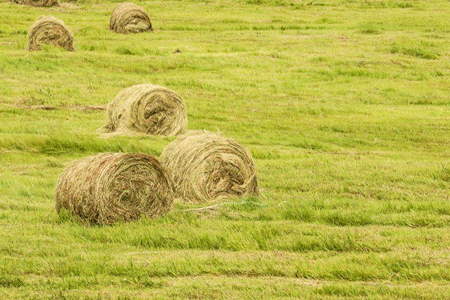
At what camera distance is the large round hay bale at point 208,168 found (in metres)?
15.0

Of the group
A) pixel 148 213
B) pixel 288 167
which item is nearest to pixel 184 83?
pixel 288 167

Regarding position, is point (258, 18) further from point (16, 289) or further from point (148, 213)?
point (16, 289)

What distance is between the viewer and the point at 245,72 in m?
33.0

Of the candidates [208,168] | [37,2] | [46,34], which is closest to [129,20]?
[46,34]

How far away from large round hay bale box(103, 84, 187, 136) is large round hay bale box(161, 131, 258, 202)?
23.3 ft

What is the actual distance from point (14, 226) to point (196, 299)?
4.39m

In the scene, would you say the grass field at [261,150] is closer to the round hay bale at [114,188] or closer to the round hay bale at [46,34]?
the round hay bale at [114,188]

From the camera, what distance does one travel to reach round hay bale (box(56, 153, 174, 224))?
42.1ft

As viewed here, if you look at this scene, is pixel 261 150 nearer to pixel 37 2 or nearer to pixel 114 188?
pixel 114 188

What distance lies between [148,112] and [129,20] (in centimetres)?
2162

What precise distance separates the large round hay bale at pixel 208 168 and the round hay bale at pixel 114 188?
116cm

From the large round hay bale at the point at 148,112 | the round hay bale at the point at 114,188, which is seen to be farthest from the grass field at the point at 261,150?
the large round hay bale at the point at 148,112

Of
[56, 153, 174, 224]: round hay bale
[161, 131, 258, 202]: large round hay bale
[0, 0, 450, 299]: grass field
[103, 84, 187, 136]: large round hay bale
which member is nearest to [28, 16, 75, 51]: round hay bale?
[0, 0, 450, 299]: grass field

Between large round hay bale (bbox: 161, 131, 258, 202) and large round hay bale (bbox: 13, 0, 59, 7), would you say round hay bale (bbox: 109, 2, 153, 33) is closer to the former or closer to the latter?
large round hay bale (bbox: 13, 0, 59, 7)
